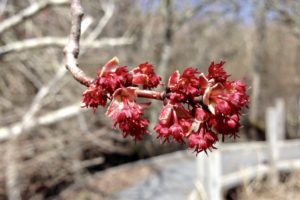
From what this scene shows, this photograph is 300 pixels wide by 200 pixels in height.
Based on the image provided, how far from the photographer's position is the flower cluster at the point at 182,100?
1.02m

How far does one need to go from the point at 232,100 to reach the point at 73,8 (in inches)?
22.3

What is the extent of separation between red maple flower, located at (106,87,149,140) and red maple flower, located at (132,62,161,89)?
4 cm

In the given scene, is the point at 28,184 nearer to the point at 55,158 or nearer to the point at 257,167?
the point at 55,158

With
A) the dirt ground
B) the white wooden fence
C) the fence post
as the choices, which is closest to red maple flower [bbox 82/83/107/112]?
the fence post

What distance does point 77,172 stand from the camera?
9.83 m

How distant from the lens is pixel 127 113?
108cm

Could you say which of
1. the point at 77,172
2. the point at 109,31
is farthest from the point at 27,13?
the point at 109,31

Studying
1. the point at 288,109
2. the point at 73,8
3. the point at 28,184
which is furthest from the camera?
the point at 288,109

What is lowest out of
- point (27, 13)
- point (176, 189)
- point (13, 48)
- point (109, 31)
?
point (176, 189)

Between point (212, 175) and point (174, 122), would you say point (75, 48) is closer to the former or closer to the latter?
point (174, 122)

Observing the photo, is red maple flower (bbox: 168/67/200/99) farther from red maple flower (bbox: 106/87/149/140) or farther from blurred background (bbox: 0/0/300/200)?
blurred background (bbox: 0/0/300/200)

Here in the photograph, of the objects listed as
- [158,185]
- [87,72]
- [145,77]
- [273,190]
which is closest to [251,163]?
[273,190]

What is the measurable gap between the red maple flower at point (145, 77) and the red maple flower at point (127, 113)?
45mm

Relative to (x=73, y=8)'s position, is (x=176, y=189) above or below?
below
